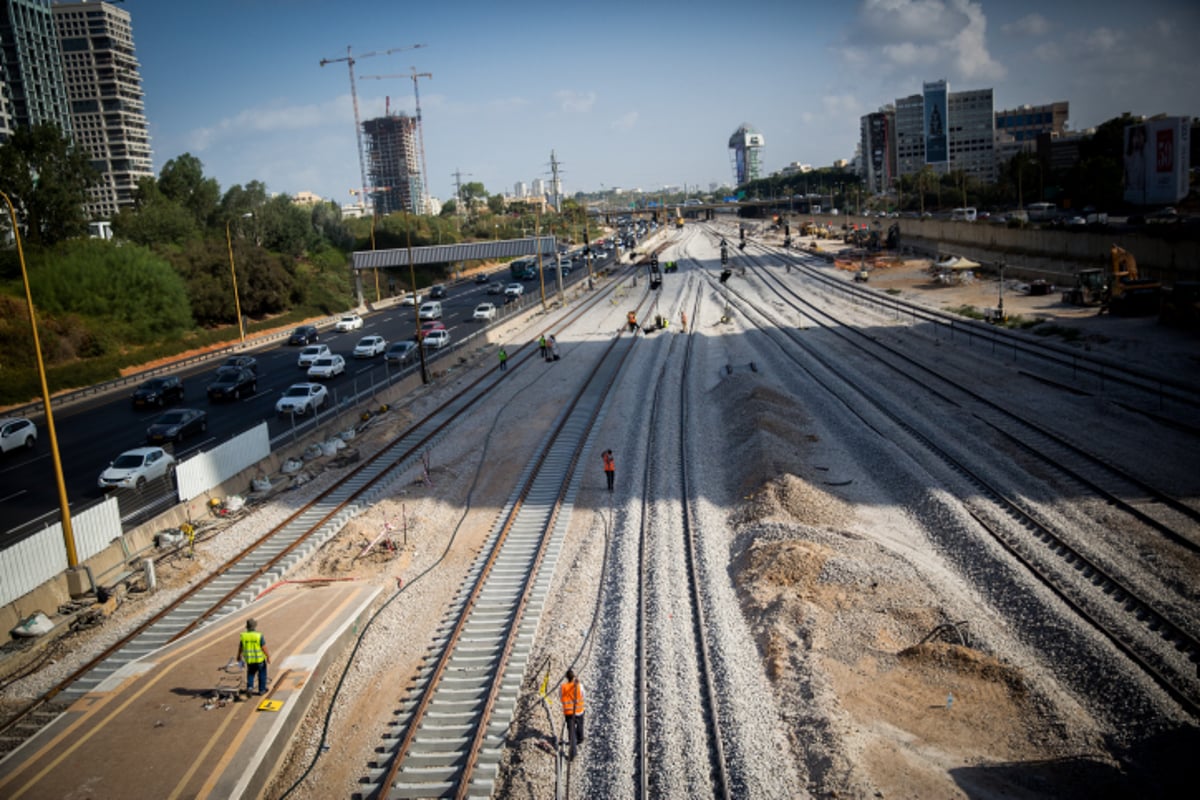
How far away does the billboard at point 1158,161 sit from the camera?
8500cm

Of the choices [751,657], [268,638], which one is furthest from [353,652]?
[751,657]

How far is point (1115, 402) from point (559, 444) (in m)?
20.4

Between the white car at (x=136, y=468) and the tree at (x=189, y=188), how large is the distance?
278 ft

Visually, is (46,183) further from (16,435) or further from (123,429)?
(16,435)

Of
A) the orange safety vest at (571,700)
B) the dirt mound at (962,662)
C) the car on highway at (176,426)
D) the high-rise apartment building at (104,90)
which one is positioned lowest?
the dirt mound at (962,662)

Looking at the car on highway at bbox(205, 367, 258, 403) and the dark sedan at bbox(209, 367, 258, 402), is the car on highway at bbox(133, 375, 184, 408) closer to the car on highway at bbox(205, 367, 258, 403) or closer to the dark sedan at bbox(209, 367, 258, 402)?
the car on highway at bbox(205, 367, 258, 403)

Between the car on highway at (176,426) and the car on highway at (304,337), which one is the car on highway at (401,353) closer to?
the car on highway at (176,426)

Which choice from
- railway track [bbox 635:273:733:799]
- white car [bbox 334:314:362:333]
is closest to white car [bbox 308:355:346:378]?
white car [bbox 334:314:362:333]

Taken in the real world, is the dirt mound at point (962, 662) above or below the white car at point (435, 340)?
below

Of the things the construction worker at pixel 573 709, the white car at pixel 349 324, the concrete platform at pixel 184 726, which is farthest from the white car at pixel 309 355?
the construction worker at pixel 573 709

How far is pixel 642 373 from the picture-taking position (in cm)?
4384

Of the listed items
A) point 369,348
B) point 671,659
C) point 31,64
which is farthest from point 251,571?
point 31,64

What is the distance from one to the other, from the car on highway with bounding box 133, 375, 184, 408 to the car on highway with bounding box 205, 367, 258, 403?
1852mm

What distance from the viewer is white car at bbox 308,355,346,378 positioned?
4609cm
